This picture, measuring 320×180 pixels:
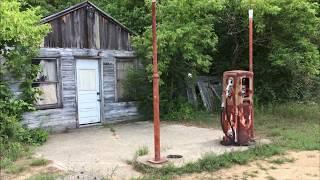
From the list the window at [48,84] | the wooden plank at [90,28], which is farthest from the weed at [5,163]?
the wooden plank at [90,28]

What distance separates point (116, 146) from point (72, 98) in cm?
325

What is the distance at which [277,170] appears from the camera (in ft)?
25.1

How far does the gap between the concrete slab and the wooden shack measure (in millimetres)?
605

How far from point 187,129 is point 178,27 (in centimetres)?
306

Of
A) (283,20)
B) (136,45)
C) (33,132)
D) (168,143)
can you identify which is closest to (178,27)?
(136,45)

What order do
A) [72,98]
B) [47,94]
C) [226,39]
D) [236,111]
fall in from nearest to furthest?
1. [236,111]
2. [47,94]
3. [72,98]
4. [226,39]

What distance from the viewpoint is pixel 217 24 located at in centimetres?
1544

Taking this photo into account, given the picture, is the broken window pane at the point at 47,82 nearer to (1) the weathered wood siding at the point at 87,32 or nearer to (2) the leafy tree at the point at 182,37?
(1) the weathered wood siding at the point at 87,32

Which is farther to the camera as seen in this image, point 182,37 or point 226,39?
point 226,39

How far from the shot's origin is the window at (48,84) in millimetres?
11898

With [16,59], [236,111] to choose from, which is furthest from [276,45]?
[16,59]

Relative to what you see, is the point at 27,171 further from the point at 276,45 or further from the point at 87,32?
the point at 276,45

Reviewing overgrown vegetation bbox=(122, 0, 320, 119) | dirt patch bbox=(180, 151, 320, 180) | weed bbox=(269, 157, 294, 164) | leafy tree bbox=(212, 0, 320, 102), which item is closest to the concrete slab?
dirt patch bbox=(180, 151, 320, 180)

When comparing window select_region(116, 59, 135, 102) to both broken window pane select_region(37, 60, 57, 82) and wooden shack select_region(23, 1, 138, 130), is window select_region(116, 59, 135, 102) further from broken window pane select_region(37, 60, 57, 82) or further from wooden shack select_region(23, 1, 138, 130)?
broken window pane select_region(37, 60, 57, 82)
